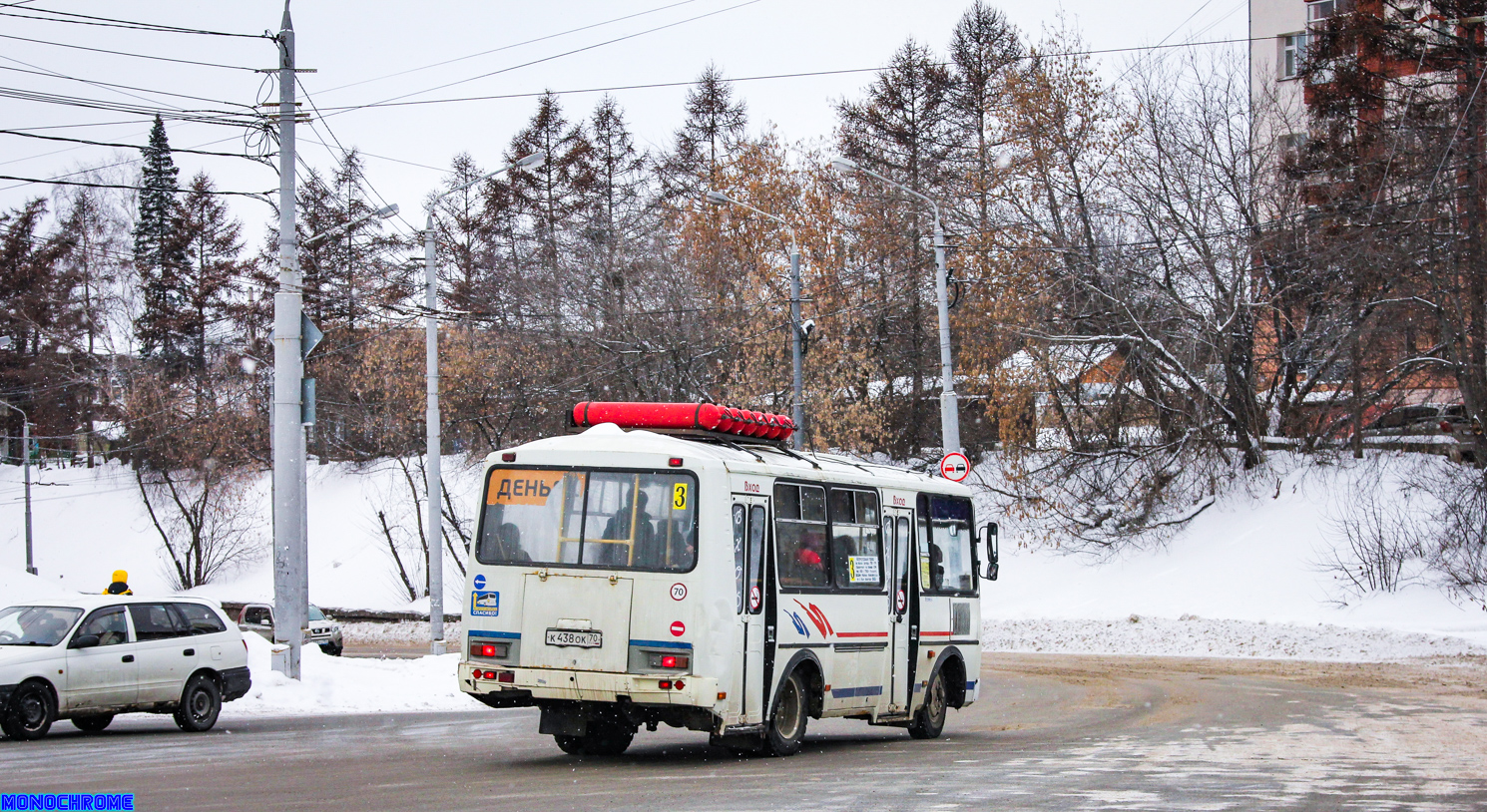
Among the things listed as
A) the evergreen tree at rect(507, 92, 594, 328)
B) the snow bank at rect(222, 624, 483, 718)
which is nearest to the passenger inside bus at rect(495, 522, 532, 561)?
the snow bank at rect(222, 624, 483, 718)

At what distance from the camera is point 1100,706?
1784cm

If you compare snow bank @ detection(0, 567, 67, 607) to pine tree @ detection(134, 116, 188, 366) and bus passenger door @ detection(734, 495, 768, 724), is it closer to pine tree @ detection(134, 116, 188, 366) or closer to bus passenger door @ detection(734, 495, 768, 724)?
bus passenger door @ detection(734, 495, 768, 724)

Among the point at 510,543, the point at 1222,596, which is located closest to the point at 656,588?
the point at 510,543

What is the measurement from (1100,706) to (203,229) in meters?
62.7

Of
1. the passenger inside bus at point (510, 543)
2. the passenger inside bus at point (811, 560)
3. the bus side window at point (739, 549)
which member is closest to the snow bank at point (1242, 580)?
the passenger inside bus at point (811, 560)

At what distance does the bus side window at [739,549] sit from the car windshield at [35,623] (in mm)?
7770

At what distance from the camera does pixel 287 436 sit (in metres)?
19.1

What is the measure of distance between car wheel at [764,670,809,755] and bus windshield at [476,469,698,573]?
1.89 m

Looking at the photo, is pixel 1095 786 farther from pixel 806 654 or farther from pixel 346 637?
pixel 346 637

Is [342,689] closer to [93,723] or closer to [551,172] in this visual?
[93,723]

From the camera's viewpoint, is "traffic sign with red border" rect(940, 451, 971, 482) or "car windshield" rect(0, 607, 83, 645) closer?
"car windshield" rect(0, 607, 83, 645)

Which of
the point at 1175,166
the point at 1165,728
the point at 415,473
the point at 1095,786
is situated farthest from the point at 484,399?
the point at 1095,786

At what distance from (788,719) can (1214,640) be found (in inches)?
710

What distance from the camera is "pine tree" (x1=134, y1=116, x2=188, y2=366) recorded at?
6819cm
